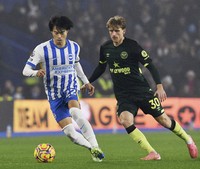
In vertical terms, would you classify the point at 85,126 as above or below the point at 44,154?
above

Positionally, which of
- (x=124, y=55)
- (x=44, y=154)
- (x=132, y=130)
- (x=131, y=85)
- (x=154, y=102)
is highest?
(x=124, y=55)

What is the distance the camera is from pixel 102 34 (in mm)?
24219

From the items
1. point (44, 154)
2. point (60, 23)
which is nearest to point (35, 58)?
point (60, 23)

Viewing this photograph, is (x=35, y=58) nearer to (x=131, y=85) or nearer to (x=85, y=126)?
(x=85, y=126)

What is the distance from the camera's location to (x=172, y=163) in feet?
27.1

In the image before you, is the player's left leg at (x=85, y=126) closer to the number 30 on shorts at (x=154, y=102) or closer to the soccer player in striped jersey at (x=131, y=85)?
the soccer player in striped jersey at (x=131, y=85)

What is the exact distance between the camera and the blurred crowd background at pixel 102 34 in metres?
22.0

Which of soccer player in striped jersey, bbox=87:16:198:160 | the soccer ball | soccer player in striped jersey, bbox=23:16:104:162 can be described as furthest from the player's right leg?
the soccer ball

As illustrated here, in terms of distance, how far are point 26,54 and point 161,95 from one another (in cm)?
1461

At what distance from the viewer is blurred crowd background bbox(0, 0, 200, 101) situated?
22047 millimetres

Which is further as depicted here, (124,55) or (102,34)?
(102,34)

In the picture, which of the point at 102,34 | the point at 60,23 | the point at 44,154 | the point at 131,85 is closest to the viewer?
the point at 60,23

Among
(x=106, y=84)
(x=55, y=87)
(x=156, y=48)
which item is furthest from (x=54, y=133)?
(x=55, y=87)

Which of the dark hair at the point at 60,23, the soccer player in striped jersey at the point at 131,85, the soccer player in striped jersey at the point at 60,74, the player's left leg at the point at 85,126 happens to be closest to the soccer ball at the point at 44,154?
the soccer player in striped jersey at the point at 60,74
